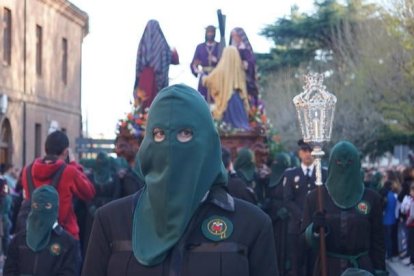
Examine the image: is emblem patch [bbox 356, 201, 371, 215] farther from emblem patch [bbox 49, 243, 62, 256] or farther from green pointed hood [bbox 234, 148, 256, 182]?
green pointed hood [bbox 234, 148, 256, 182]

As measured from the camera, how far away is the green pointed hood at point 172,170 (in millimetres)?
4164

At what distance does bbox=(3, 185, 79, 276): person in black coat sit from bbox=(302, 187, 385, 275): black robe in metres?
2.06

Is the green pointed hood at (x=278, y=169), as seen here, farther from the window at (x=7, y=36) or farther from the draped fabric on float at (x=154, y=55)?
the window at (x=7, y=36)

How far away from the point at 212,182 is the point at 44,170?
593cm

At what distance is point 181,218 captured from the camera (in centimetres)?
418

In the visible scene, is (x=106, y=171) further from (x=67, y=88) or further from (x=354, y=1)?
(x=354, y=1)

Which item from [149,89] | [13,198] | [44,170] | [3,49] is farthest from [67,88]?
[44,170]

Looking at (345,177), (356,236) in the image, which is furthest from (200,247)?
(345,177)

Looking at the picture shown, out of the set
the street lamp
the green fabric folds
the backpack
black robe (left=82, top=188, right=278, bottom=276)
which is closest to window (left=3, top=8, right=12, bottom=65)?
the backpack

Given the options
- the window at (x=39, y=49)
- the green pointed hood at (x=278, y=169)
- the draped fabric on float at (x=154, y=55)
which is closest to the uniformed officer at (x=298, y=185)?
the green pointed hood at (x=278, y=169)

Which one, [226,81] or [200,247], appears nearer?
[200,247]

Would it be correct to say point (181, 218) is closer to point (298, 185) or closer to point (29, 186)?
point (29, 186)

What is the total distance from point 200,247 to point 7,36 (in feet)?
94.9

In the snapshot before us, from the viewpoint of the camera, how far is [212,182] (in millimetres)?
4273
